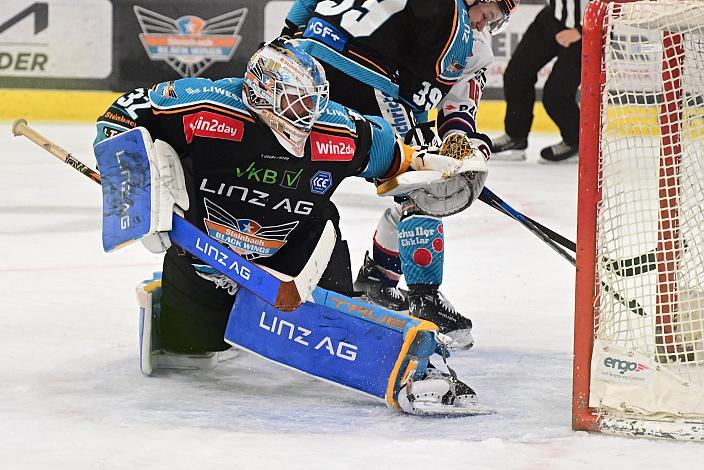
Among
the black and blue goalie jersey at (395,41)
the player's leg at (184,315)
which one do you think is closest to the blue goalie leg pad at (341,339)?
the player's leg at (184,315)

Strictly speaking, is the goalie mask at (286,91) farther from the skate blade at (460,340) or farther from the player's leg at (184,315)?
the skate blade at (460,340)

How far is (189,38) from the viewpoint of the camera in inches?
299

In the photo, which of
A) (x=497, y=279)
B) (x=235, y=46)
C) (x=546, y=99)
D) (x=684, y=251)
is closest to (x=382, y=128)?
(x=684, y=251)

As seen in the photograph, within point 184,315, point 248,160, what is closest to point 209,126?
point 248,160

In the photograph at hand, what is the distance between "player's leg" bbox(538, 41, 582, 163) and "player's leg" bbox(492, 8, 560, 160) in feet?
0.36

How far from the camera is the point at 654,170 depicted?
7.68 ft

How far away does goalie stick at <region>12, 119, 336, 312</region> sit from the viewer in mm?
2309

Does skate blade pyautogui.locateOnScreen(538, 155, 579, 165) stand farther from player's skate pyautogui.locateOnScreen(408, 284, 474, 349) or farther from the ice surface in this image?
player's skate pyautogui.locateOnScreen(408, 284, 474, 349)

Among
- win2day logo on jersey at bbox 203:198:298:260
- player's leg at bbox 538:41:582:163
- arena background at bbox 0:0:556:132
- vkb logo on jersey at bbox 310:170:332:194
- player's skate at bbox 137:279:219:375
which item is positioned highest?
arena background at bbox 0:0:556:132

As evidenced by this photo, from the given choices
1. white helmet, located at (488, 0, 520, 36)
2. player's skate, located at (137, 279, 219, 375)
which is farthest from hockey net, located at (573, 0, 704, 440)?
player's skate, located at (137, 279, 219, 375)

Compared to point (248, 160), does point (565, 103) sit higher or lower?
higher

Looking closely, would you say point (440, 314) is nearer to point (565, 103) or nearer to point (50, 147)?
point (50, 147)

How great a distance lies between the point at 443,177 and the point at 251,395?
0.59 m

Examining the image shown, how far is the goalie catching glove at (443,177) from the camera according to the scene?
8.29ft
